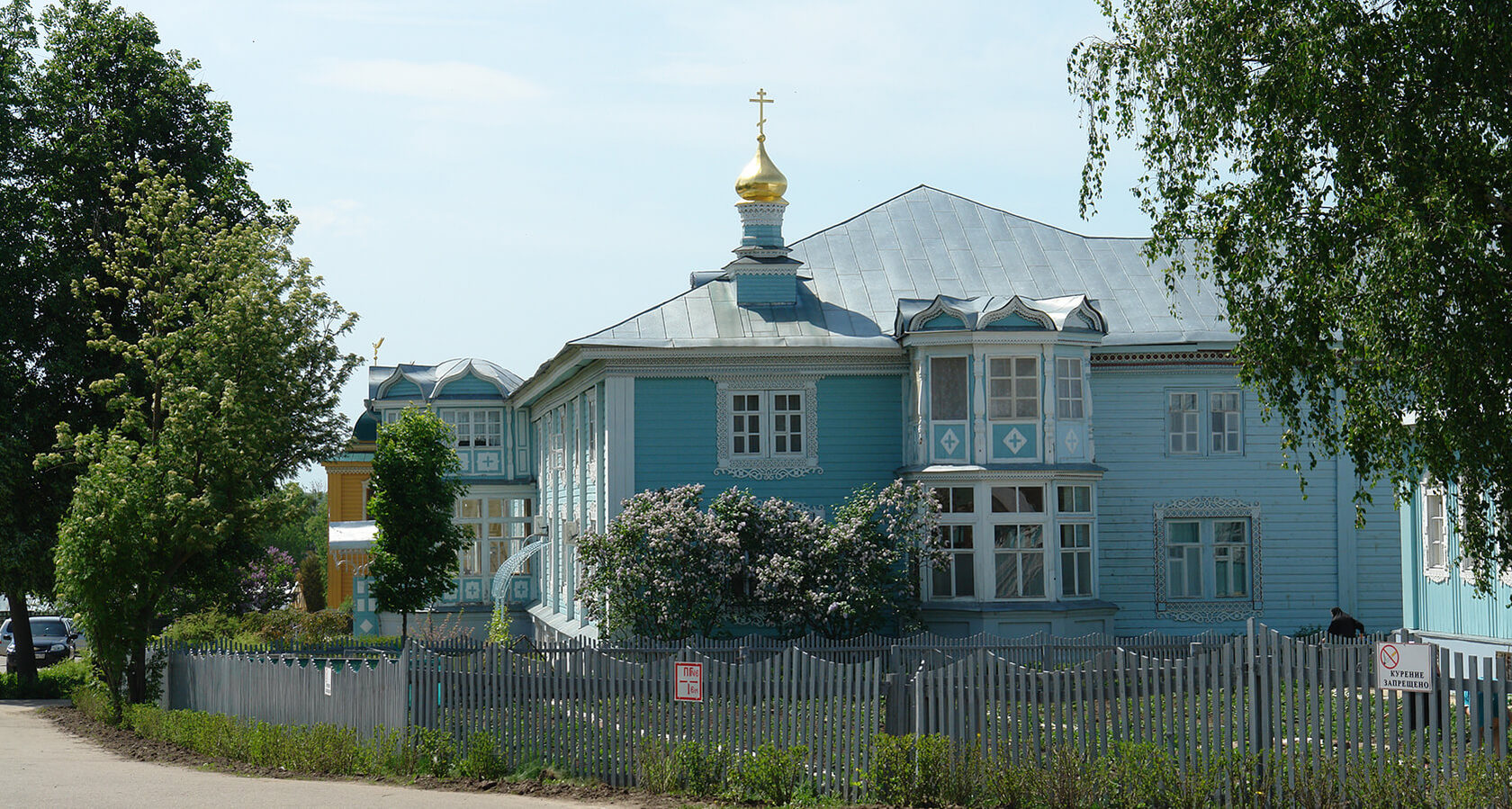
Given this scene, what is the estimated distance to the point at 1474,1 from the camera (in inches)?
448

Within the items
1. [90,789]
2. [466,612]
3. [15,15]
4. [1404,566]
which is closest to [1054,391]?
[1404,566]

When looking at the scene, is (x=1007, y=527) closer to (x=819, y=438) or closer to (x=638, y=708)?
(x=819, y=438)

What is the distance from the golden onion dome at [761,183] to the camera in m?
27.4

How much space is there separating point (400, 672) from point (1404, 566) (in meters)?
13.2

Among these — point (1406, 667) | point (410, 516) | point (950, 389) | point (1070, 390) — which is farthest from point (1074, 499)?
point (1406, 667)

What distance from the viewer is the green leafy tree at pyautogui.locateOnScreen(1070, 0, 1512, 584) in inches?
457

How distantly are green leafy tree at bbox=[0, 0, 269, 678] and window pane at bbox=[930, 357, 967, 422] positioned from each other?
1557cm

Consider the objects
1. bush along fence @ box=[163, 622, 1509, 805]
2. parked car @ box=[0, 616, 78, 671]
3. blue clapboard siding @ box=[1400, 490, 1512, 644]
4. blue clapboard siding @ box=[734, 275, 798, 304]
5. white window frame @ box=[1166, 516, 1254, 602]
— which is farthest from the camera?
parked car @ box=[0, 616, 78, 671]

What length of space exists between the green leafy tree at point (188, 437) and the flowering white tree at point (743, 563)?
5.42m

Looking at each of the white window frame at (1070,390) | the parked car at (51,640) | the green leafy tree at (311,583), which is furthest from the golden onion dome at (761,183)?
the green leafy tree at (311,583)

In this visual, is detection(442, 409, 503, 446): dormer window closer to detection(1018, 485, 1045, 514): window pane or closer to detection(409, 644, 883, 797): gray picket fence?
detection(1018, 485, 1045, 514): window pane

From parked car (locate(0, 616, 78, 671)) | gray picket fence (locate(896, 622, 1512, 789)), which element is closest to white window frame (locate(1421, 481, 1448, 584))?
gray picket fence (locate(896, 622, 1512, 789))

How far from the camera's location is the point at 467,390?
38250mm

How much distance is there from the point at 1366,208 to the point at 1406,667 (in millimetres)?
3542
